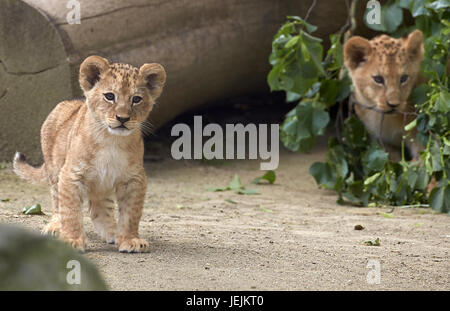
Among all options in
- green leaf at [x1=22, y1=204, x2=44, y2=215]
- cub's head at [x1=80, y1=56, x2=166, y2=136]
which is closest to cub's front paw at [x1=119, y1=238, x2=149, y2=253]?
cub's head at [x1=80, y1=56, x2=166, y2=136]

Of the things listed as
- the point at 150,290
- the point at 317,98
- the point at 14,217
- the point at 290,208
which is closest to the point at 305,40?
the point at 317,98

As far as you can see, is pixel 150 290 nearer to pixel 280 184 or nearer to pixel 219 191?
pixel 219 191

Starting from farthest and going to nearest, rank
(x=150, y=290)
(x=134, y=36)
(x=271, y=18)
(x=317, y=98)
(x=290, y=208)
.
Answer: (x=271, y=18), (x=317, y=98), (x=134, y=36), (x=290, y=208), (x=150, y=290)

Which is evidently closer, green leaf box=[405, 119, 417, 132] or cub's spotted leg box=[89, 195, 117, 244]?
cub's spotted leg box=[89, 195, 117, 244]

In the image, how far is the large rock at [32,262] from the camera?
80.9 inches

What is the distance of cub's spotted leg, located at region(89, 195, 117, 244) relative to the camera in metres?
4.47

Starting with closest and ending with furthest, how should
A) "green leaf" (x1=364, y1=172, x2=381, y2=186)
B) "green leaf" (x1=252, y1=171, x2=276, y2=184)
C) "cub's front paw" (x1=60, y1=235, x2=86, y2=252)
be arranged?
"cub's front paw" (x1=60, y1=235, x2=86, y2=252)
"green leaf" (x1=364, y1=172, x2=381, y2=186)
"green leaf" (x1=252, y1=171, x2=276, y2=184)

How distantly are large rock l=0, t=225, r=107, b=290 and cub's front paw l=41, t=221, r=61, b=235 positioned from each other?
2.02 m

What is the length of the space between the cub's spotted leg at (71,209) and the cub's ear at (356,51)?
3733 millimetres

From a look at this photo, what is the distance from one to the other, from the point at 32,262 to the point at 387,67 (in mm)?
5272

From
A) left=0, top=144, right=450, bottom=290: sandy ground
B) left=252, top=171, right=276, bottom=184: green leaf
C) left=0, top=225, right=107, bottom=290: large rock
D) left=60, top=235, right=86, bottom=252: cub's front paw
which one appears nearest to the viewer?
left=0, top=225, right=107, bottom=290: large rock

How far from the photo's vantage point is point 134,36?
262 inches

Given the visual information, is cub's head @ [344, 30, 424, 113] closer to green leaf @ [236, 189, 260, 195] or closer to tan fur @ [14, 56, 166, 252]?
green leaf @ [236, 189, 260, 195]

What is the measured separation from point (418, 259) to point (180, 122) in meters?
5.61
